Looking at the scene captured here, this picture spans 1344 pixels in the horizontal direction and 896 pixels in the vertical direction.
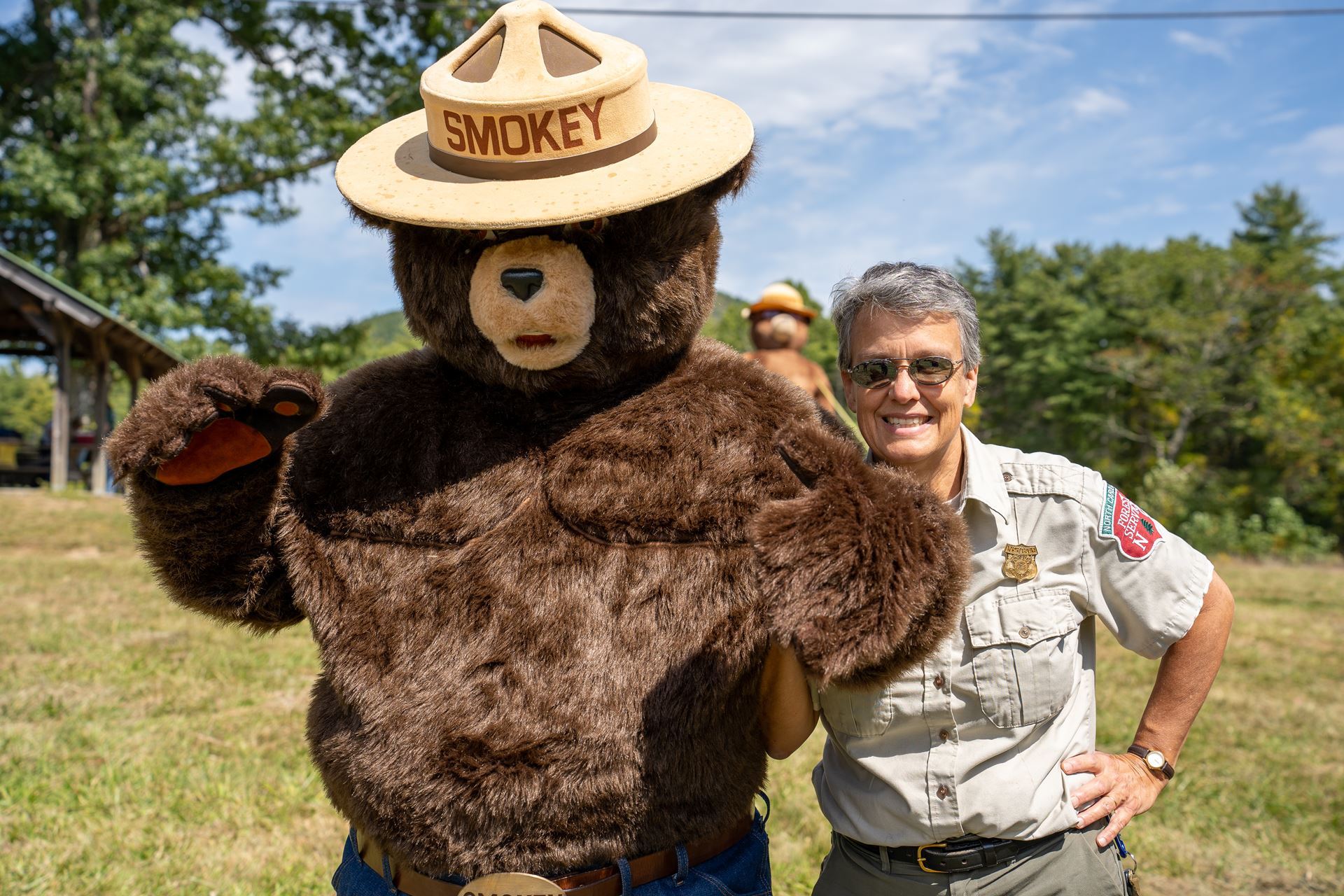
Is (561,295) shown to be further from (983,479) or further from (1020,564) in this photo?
(1020,564)

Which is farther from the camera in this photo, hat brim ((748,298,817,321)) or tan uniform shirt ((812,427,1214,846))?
hat brim ((748,298,817,321))

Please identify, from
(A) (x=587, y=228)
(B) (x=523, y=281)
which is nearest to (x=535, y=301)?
(B) (x=523, y=281)

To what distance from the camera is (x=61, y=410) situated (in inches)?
547

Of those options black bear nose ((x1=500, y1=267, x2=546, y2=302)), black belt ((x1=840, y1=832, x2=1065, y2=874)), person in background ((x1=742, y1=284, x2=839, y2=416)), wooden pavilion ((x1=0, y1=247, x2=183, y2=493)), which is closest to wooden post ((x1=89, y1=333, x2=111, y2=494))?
wooden pavilion ((x1=0, y1=247, x2=183, y2=493))

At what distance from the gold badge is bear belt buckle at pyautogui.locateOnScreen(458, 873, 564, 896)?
1085mm

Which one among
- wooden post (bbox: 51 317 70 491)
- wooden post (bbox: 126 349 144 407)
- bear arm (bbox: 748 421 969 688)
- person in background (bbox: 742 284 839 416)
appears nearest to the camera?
bear arm (bbox: 748 421 969 688)

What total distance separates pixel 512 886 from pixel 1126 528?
141 cm

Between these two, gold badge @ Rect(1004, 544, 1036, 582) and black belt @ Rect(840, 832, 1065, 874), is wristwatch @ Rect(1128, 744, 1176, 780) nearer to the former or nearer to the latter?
black belt @ Rect(840, 832, 1065, 874)

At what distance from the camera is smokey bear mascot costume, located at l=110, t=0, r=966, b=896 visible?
1718 millimetres

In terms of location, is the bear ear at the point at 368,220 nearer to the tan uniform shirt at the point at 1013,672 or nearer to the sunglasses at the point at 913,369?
the sunglasses at the point at 913,369

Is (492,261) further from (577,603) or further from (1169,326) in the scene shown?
(1169,326)

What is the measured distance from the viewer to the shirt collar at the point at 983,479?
2031mm

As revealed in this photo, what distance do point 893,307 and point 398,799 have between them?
135 centimetres

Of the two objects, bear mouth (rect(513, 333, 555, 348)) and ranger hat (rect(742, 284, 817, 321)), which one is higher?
bear mouth (rect(513, 333, 555, 348))
